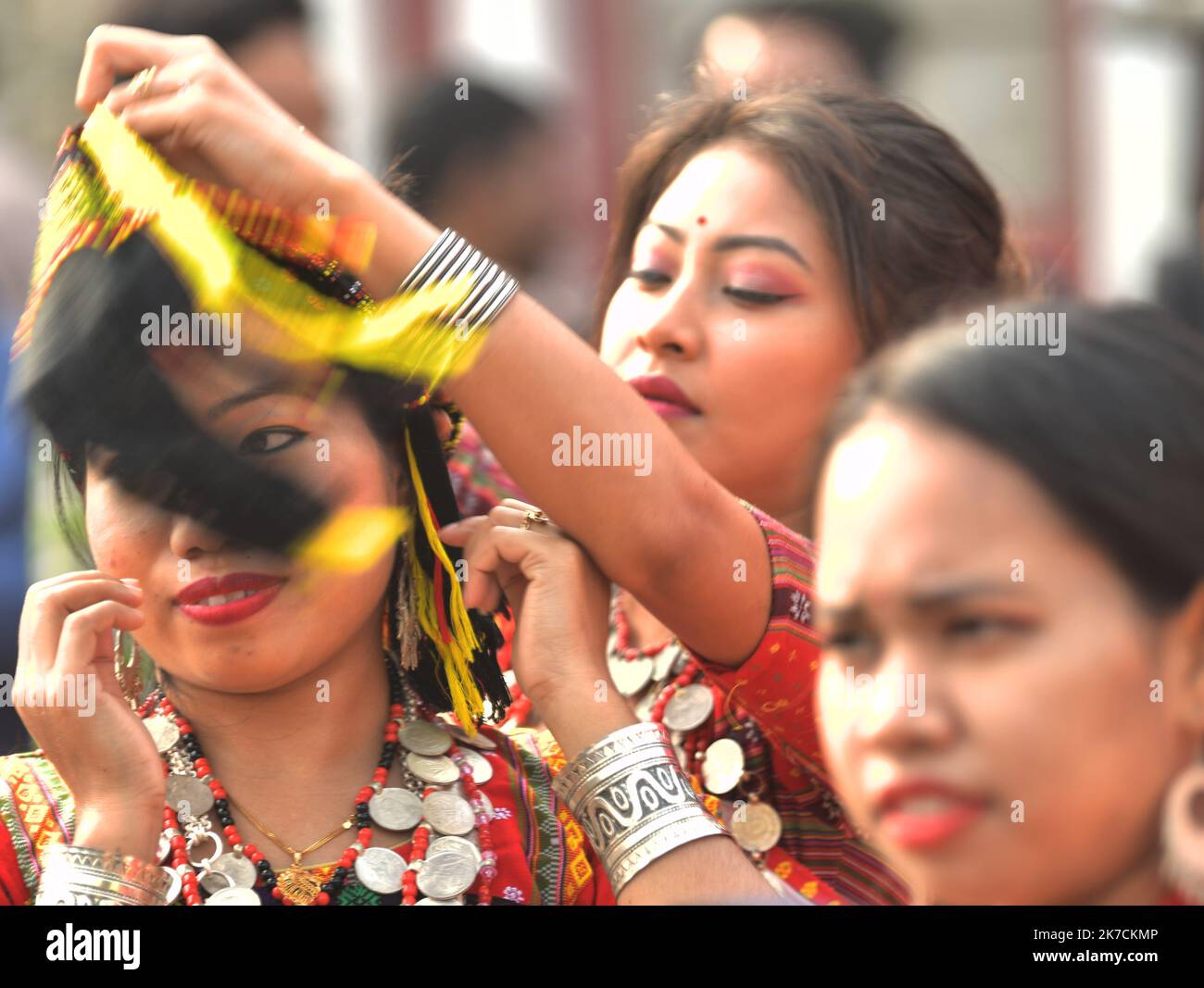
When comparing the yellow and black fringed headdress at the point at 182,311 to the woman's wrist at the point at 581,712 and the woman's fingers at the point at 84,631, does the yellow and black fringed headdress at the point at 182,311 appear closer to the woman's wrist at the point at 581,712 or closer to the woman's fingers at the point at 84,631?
the woman's fingers at the point at 84,631

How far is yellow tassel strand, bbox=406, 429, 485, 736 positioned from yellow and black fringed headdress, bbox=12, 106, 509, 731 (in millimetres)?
145

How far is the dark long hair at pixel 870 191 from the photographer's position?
265 cm

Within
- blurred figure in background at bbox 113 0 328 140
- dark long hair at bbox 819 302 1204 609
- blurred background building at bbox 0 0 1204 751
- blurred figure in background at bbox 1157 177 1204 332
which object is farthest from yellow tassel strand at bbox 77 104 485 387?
blurred figure in background at bbox 1157 177 1204 332

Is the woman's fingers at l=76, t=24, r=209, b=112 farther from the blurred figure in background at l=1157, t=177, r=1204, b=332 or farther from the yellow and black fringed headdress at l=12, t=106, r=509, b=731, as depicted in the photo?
the blurred figure in background at l=1157, t=177, r=1204, b=332

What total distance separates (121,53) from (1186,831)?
1256 millimetres

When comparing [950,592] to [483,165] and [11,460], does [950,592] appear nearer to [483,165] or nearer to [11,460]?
[11,460]

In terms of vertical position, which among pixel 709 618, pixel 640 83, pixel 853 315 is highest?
pixel 640 83

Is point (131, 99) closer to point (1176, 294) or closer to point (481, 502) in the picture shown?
point (481, 502)

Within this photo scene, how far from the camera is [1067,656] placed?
150 cm

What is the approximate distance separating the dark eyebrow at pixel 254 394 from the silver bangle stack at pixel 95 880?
45 cm

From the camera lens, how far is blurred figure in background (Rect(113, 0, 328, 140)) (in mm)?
3863

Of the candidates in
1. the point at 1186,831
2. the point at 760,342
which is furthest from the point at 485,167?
the point at 1186,831
